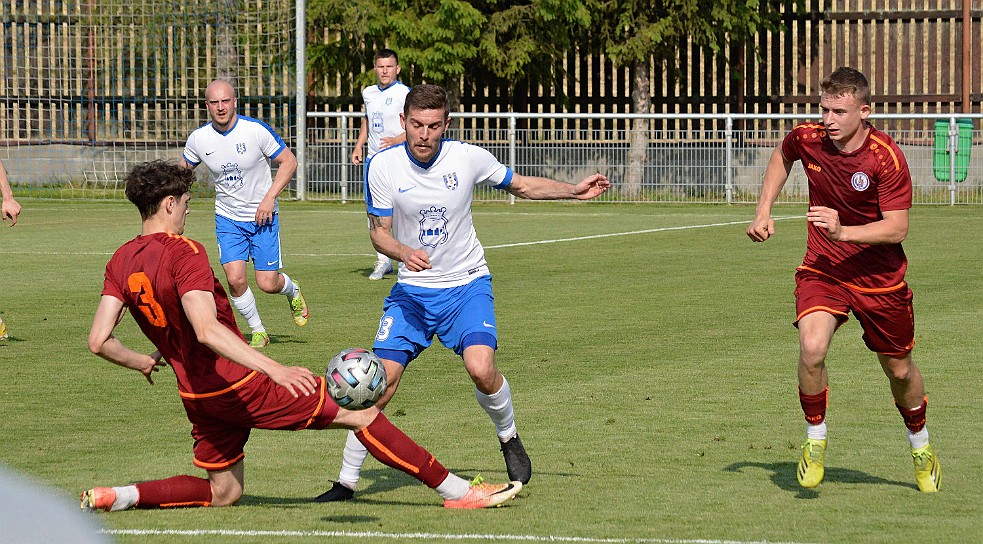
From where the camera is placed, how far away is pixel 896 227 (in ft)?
20.8

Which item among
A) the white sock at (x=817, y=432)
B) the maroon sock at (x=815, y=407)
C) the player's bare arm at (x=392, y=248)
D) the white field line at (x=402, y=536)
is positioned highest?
the player's bare arm at (x=392, y=248)

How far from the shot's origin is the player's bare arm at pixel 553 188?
22.8 feet

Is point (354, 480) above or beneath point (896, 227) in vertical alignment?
beneath

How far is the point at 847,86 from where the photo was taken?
20.9ft

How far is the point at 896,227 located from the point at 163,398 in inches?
183

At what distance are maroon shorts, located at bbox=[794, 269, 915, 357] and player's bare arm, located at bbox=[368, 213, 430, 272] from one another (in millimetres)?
1760

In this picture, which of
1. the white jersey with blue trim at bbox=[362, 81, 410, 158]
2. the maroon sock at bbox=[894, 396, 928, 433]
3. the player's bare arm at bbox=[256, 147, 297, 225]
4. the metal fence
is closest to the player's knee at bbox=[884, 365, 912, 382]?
the maroon sock at bbox=[894, 396, 928, 433]

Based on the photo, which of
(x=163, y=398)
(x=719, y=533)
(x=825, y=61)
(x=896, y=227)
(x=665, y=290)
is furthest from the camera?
(x=825, y=61)

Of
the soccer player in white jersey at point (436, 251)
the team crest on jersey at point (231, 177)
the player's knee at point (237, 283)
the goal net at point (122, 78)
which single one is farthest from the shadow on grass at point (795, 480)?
the goal net at point (122, 78)

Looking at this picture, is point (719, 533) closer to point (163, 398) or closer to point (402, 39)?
point (163, 398)

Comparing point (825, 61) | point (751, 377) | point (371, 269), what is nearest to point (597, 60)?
point (825, 61)

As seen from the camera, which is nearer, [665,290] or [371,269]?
[665,290]

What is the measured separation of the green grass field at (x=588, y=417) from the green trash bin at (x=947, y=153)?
9.40 metres

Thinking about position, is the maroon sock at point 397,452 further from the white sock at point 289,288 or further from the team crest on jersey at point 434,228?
the white sock at point 289,288
